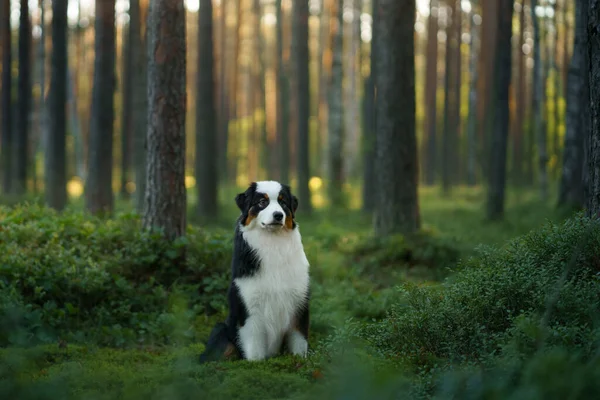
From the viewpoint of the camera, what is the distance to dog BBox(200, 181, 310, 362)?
6691 millimetres

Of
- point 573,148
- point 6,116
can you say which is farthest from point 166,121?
point 6,116

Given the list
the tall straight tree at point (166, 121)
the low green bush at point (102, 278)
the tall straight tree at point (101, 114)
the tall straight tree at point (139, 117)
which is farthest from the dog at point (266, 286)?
the tall straight tree at point (139, 117)

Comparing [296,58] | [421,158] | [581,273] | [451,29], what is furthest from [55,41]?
[421,158]

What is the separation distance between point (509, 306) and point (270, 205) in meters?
2.35

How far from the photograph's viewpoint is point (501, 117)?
1948 centimetres

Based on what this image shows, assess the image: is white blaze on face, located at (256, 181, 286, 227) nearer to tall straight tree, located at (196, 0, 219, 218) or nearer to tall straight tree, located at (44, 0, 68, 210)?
tall straight tree, located at (44, 0, 68, 210)

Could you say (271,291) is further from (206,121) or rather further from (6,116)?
(6,116)

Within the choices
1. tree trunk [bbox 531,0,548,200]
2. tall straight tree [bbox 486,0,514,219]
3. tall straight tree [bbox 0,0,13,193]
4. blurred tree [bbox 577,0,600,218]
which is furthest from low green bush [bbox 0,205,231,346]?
tree trunk [bbox 531,0,548,200]

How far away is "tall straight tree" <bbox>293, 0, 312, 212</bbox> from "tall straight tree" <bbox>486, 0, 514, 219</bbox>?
18.9 feet

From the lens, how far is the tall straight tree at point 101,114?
52.6 feet

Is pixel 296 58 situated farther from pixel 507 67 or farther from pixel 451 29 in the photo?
pixel 451 29

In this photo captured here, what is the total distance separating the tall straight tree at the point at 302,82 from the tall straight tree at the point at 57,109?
7.37 m

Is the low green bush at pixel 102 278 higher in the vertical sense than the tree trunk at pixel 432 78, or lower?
lower

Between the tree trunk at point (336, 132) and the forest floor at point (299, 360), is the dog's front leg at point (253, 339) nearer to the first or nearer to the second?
the forest floor at point (299, 360)
